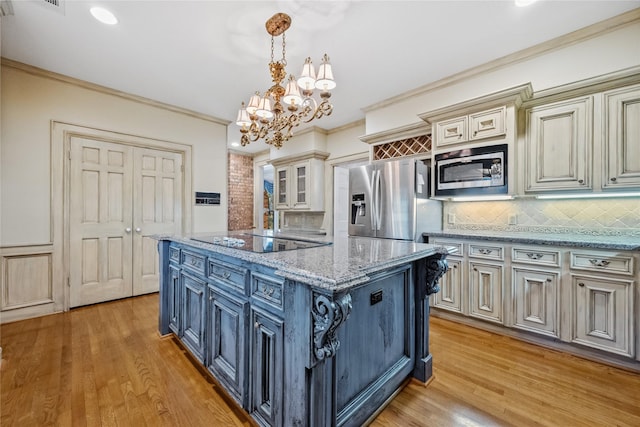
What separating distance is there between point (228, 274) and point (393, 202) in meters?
2.06

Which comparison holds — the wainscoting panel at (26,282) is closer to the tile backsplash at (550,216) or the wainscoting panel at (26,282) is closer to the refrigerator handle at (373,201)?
the refrigerator handle at (373,201)

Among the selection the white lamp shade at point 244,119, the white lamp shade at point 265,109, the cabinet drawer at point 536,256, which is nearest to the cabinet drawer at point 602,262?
the cabinet drawer at point 536,256

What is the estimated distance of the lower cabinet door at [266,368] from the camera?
48.9 inches

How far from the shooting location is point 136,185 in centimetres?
366

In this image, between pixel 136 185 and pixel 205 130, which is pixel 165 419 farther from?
pixel 205 130

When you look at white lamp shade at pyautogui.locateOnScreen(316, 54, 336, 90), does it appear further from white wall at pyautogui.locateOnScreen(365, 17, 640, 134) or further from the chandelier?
white wall at pyautogui.locateOnScreen(365, 17, 640, 134)

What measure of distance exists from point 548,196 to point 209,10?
3404 mm

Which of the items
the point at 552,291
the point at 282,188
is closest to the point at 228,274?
the point at 552,291

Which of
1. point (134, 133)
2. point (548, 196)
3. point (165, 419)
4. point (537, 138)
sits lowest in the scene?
point (165, 419)

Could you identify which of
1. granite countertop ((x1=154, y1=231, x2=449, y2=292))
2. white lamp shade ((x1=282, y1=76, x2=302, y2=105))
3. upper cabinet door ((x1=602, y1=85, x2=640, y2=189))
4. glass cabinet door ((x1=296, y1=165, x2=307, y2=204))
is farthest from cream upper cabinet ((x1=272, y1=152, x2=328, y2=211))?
upper cabinet door ((x1=602, y1=85, x2=640, y2=189))

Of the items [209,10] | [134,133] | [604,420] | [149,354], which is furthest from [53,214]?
[604,420]

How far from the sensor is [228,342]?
1655mm

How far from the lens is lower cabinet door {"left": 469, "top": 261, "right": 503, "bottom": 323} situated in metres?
2.51

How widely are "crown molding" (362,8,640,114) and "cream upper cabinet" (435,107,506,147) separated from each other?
58 cm
